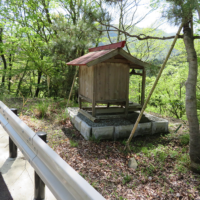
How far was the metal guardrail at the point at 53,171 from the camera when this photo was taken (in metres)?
0.96

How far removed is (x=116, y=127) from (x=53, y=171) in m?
3.77

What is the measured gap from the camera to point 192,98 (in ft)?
11.2

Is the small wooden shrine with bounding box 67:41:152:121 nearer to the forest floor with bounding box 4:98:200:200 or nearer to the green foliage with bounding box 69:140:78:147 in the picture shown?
the green foliage with bounding box 69:140:78:147

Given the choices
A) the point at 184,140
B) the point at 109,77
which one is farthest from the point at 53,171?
the point at 109,77

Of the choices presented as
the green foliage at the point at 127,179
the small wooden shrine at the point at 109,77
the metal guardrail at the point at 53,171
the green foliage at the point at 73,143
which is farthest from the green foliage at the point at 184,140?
the metal guardrail at the point at 53,171

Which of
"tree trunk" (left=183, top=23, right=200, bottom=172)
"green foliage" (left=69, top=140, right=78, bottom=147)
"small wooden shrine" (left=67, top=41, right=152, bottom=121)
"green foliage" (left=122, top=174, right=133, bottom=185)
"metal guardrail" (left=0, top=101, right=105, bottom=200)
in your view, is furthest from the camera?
"small wooden shrine" (left=67, top=41, right=152, bottom=121)

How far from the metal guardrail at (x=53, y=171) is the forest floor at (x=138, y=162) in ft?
5.13

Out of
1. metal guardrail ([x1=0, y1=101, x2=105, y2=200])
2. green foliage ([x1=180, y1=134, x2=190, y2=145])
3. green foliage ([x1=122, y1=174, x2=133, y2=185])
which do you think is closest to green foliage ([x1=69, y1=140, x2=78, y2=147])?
green foliage ([x1=122, y1=174, x2=133, y2=185])

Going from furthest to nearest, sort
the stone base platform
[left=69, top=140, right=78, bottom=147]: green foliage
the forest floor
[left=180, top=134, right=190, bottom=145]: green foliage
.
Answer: the stone base platform → [left=180, top=134, right=190, bottom=145]: green foliage → [left=69, top=140, right=78, bottom=147]: green foliage → the forest floor

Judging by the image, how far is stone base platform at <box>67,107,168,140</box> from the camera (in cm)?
480

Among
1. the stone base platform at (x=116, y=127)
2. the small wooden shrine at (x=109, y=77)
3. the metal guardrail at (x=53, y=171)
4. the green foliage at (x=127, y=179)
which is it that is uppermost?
the small wooden shrine at (x=109, y=77)

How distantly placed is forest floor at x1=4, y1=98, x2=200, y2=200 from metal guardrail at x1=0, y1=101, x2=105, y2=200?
61.6 inches

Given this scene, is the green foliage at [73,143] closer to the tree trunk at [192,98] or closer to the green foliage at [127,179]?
the green foliage at [127,179]

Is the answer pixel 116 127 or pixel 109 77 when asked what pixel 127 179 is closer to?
pixel 116 127
